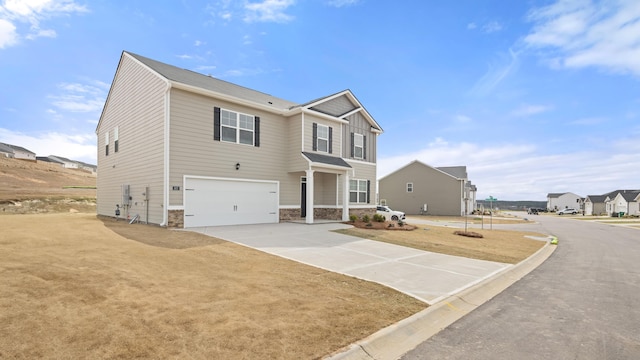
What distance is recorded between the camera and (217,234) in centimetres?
1197

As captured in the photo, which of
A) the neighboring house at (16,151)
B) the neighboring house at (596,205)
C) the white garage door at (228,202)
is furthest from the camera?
the neighboring house at (596,205)

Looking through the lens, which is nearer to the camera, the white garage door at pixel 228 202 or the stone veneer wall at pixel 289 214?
the white garage door at pixel 228 202

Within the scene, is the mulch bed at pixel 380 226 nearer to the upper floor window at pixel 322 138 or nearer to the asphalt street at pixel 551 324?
the upper floor window at pixel 322 138

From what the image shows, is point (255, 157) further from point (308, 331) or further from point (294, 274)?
point (308, 331)

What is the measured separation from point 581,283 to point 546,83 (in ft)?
39.2

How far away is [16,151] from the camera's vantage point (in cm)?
6756

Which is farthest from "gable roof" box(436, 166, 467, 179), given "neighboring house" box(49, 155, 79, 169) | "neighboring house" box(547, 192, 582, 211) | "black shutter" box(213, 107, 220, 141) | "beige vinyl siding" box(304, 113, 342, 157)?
"neighboring house" box(49, 155, 79, 169)

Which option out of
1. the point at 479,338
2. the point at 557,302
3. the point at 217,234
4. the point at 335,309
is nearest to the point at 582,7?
the point at 557,302

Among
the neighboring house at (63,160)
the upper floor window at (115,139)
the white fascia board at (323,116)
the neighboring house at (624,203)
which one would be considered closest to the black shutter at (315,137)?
the white fascia board at (323,116)

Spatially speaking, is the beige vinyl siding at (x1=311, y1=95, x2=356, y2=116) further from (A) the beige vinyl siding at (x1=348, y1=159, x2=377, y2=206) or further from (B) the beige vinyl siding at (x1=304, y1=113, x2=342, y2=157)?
(A) the beige vinyl siding at (x1=348, y1=159, x2=377, y2=206)

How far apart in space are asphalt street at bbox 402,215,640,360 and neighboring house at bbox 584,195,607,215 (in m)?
74.0

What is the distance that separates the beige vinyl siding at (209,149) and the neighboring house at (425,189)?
2862 centimetres

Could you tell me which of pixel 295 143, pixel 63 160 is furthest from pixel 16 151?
pixel 295 143

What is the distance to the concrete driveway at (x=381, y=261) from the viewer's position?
664cm
